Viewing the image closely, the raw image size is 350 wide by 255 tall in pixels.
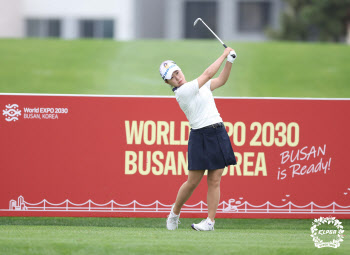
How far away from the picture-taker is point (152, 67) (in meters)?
17.9

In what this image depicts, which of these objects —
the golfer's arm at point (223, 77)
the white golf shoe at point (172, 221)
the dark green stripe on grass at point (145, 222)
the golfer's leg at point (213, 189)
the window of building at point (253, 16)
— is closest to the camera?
the golfer's arm at point (223, 77)

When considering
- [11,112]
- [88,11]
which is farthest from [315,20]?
[11,112]

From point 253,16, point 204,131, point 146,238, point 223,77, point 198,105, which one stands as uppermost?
point 253,16

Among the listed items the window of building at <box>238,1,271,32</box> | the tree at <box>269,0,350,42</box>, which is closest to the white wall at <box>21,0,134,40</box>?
the tree at <box>269,0,350,42</box>

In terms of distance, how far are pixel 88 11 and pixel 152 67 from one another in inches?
374

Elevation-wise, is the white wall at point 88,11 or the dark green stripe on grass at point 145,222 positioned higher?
the white wall at point 88,11

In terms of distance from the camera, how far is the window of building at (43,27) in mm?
26859

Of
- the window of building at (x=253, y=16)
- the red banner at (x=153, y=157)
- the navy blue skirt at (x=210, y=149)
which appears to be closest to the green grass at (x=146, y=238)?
the red banner at (x=153, y=157)

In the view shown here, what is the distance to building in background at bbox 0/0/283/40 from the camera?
26.4 metres

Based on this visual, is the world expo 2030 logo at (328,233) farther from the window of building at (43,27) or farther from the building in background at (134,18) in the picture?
the window of building at (43,27)

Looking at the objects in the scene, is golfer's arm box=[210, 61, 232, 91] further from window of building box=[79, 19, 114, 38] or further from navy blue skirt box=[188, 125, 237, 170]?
window of building box=[79, 19, 114, 38]

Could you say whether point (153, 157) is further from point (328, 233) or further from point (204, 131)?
point (328, 233)

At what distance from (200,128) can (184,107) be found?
0.23 metres

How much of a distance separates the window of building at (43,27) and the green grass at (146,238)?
20102mm
